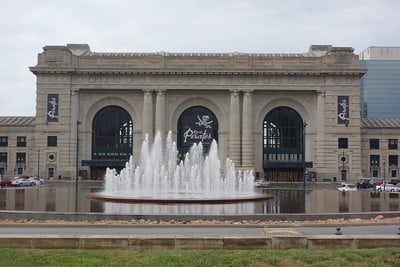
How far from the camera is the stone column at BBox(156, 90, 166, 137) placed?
2987 inches

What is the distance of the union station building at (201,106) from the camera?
248 ft

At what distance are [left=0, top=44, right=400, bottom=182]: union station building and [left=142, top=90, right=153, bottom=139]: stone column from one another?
0.15 metres

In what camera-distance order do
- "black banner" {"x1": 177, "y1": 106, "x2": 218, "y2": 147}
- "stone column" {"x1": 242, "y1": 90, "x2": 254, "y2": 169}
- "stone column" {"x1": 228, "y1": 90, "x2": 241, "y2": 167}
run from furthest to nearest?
"black banner" {"x1": 177, "y1": 106, "x2": 218, "y2": 147}, "stone column" {"x1": 228, "y1": 90, "x2": 241, "y2": 167}, "stone column" {"x1": 242, "y1": 90, "x2": 254, "y2": 169}

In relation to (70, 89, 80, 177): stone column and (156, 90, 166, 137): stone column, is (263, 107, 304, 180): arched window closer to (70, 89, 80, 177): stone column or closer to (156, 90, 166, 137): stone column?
(156, 90, 166, 137): stone column

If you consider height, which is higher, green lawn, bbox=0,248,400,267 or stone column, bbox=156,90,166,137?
stone column, bbox=156,90,166,137

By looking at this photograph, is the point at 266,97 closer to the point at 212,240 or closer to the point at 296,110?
the point at 296,110

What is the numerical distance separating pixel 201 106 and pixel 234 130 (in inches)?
259

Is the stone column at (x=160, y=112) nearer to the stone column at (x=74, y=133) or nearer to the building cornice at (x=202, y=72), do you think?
the building cornice at (x=202, y=72)

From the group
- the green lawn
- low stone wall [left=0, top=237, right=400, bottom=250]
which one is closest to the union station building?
low stone wall [left=0, top=237, right=400, bottom=250]

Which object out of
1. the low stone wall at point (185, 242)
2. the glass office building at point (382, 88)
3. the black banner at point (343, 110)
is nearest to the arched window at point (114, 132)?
the black banner at point (343, 110)

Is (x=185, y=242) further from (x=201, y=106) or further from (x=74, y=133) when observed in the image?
(x=201, y=106)

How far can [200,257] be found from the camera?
1197cm

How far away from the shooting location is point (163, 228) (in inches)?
778

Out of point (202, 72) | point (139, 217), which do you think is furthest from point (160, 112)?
point (139, 217)
